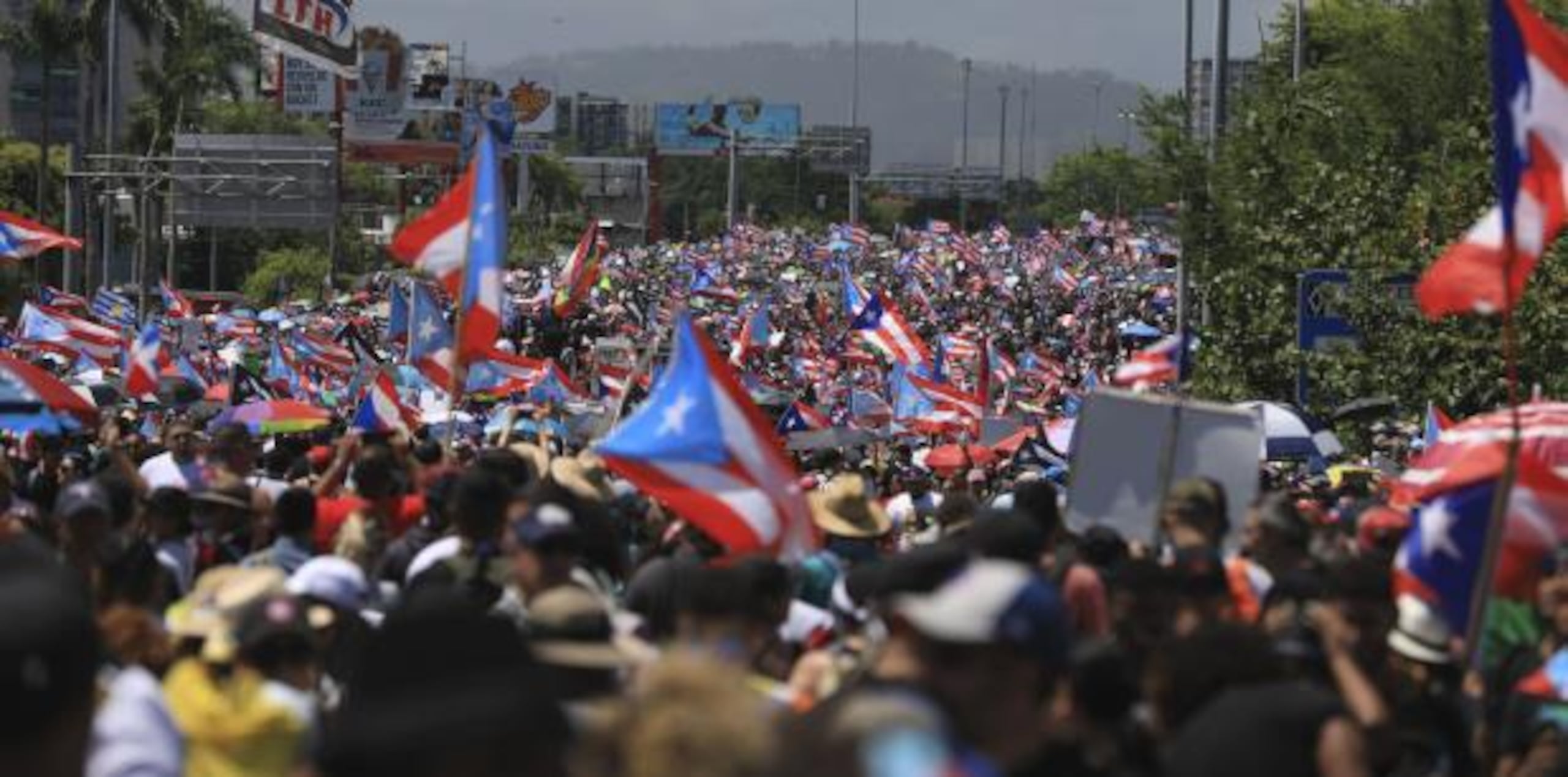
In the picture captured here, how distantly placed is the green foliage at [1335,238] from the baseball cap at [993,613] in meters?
20.0

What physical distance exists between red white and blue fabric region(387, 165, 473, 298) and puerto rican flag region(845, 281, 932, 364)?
48.1 ft

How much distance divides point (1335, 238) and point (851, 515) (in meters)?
18.4

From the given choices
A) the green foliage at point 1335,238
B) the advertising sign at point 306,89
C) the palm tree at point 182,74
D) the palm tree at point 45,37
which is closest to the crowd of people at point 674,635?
the green foliage at point 1335,238

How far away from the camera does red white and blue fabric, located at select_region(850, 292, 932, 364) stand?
2812 centimetres

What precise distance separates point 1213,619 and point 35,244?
690 inches

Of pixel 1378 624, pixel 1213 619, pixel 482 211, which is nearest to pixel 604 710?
pixel 1213 619

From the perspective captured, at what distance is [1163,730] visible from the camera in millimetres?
5219

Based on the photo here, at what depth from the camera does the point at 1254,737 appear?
475 cm

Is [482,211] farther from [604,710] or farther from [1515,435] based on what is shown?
[604,710]

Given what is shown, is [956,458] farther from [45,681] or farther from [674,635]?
[45,681]

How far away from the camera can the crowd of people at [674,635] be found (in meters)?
3.39

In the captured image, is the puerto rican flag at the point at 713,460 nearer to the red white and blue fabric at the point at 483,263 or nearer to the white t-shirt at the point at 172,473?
the red white and blue fabric at the point at 483,263

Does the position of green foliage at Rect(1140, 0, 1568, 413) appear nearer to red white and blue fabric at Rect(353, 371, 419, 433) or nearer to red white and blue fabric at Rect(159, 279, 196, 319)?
red white and blue fabric at Rect(353, 371, 419, 433)

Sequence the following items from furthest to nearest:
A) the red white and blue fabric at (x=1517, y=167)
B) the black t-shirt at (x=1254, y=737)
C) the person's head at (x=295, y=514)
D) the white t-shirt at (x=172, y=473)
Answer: the white t-shirt at (x=172, y=473) < the person's head at (x=295, y=514) < the red white and blue fabric at (x=1517, y=167) < the black t-shirt at (x=1254, y=737)
